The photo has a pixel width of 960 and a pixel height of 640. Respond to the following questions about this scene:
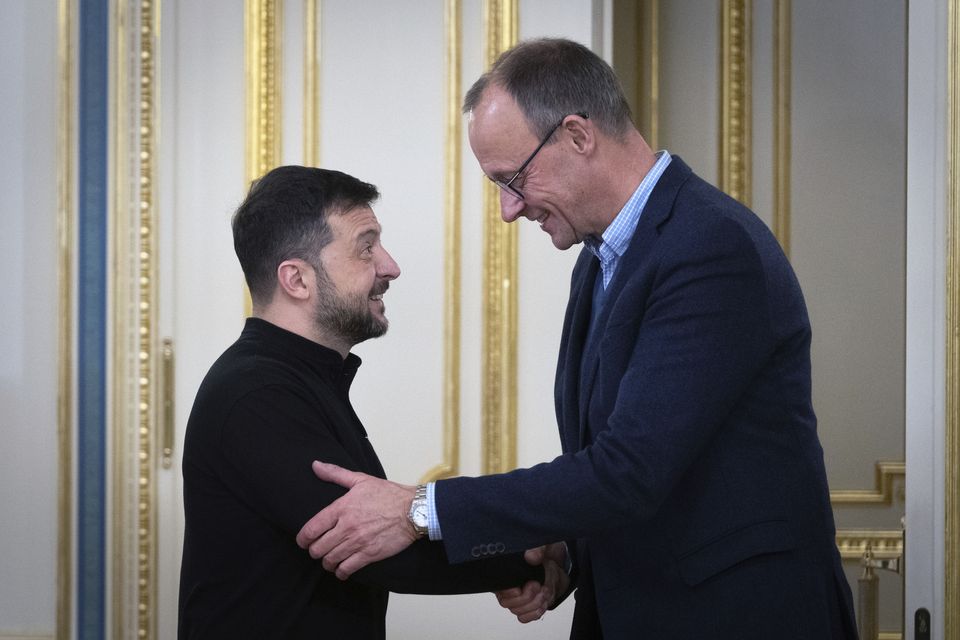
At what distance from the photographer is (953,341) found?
2.15 m

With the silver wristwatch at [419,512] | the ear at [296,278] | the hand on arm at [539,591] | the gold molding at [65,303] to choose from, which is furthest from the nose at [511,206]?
the gold molding at [65,303]

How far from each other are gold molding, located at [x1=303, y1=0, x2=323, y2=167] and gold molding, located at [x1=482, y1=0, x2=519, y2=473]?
472 millimetres

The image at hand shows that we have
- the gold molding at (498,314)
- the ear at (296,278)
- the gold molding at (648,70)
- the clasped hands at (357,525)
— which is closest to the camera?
the clasped hands at (357,525)

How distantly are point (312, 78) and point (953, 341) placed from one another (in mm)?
1923

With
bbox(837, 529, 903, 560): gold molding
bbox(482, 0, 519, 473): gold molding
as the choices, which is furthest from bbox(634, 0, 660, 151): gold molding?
bbox(837, 529, 903, 560): gold molding

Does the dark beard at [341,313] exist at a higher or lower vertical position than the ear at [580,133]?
lower

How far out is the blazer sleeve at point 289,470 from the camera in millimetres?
1766

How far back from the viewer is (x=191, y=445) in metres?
1.85

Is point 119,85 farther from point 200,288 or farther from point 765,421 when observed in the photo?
point 765,421

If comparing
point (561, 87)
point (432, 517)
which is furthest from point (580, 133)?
point (432, 517)

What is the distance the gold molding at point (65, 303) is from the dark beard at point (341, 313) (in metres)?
1.64

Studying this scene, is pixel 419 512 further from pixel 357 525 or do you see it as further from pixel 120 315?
pixel 120 315

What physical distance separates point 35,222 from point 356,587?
6.52 ft

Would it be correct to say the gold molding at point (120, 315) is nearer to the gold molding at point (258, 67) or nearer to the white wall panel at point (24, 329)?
the white wall panel at point (24, 329)
